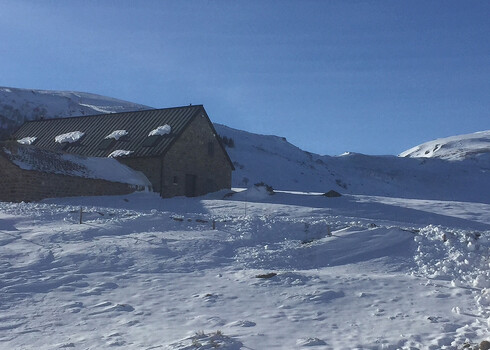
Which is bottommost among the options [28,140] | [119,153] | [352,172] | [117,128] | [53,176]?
[53,176]

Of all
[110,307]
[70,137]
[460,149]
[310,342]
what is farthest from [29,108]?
[460,149]

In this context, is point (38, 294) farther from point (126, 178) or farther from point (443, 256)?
point (126, 178)

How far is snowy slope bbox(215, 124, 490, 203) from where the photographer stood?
58188mm

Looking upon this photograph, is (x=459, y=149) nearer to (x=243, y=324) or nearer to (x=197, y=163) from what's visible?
(x=197, y=163)

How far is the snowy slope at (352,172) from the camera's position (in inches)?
2291

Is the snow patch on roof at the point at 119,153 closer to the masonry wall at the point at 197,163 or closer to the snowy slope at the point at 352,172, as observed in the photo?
the masonry wall at the point at 197,163

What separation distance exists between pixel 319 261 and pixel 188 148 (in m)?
22.0

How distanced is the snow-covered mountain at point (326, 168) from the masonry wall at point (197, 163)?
1419cm

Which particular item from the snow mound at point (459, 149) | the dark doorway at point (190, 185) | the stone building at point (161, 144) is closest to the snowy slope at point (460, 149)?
the snow mound at point (459, 149)

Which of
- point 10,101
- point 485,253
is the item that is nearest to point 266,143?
point 10,101

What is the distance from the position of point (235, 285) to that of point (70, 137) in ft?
98.2

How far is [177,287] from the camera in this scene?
36.4 ft

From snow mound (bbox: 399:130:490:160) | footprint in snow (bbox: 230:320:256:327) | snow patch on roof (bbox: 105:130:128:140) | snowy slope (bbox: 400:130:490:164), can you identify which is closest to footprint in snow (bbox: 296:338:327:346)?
footprint in snow (bbox: 230:320:256:327)

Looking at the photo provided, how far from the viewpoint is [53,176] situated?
27641 mm
